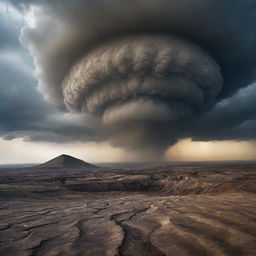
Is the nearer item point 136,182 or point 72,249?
point 72,249

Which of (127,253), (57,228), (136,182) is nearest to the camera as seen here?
(127,253)

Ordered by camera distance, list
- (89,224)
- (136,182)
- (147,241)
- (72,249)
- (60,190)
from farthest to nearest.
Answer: (136,182), (60,190), (89,224), (147,241), (72,249)

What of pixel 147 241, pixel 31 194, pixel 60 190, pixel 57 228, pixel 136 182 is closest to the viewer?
pixel 147 241

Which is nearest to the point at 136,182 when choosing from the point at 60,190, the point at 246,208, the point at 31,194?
the point at 60,190

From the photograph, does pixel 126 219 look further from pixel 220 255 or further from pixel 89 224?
pixel 220 255

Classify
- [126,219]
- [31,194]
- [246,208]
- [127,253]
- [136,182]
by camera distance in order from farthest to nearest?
[136,182], [31,194], [246,208], [126,219], [127,253]

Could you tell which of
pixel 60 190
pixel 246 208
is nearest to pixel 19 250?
pixel 246 208

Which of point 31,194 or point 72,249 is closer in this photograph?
point 72,249

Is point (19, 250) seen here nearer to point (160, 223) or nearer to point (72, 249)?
point (72, 249)
